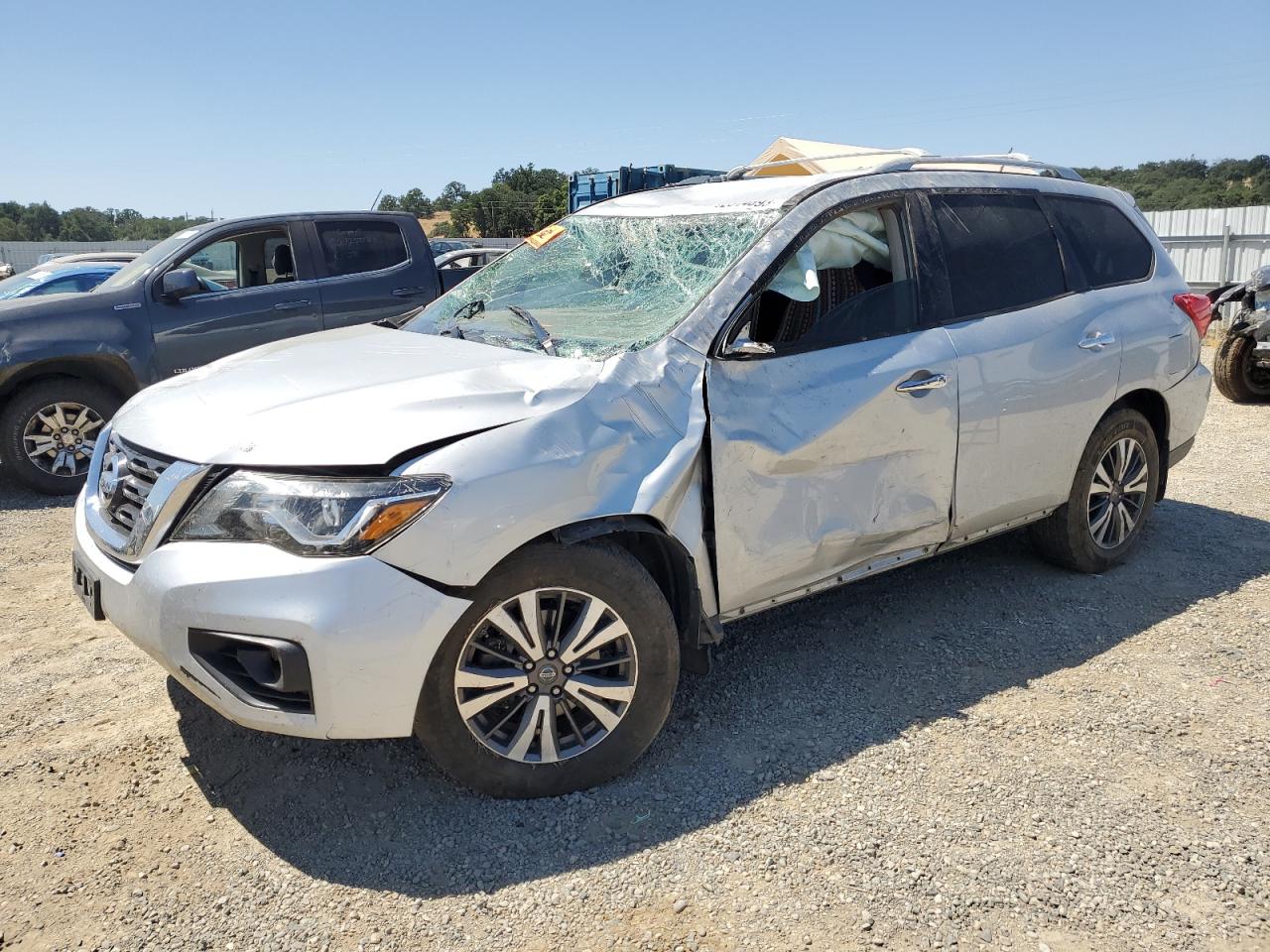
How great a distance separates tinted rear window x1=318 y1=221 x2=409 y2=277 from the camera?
312 inches

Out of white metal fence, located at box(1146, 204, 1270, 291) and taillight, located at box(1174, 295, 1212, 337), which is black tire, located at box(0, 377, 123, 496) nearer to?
taillight, located at box(1174, 295, 1212, 337)

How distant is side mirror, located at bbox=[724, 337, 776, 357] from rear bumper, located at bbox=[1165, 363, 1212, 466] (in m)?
2.61

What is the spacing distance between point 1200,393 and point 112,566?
16.4ft

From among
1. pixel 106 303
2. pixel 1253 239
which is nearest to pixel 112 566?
pixel 106 303

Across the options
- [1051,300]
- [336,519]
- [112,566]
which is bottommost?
[112,566]

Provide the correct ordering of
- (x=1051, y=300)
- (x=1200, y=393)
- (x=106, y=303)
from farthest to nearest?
1. (x=106, y=303)
2. (x=1200, y=393)
3. (x=1051, y=300)

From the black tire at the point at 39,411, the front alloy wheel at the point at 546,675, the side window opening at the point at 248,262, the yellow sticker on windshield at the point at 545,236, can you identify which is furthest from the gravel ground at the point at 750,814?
the side window opening at the point at 248,262

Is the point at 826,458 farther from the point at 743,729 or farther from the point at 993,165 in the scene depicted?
the point at 993,165

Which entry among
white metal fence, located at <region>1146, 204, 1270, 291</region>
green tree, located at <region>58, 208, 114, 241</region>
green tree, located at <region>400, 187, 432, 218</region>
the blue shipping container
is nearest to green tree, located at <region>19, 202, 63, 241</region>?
green tree, located at <region>58, 208, 114, 241</region>

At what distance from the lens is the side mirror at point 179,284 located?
7074 mm

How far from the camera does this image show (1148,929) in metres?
2.51

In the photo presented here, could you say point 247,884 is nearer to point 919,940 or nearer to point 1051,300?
point 919,940

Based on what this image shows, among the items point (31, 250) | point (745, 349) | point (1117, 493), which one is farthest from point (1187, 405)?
point (31, 250)

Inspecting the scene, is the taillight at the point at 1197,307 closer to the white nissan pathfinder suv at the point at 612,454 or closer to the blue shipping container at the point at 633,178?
the white nissan pathfinder suv at the point at 612,454
